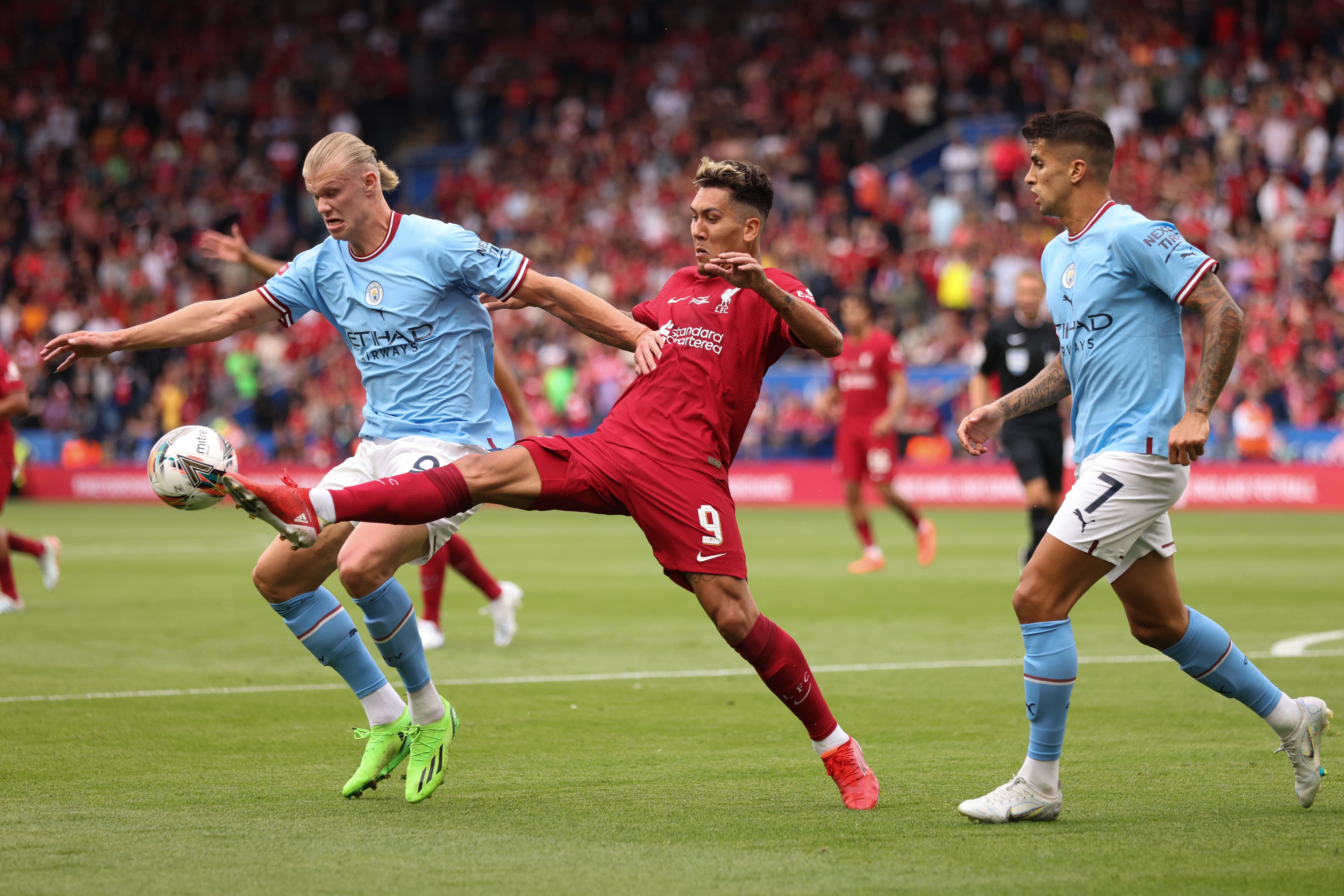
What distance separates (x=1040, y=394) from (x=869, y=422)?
1052cm

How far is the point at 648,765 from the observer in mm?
6121

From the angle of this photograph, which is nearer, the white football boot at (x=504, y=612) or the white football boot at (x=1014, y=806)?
the white football boot at (x=1014, y=806)

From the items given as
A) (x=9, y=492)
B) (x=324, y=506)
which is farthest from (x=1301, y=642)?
(x=9, y=492)

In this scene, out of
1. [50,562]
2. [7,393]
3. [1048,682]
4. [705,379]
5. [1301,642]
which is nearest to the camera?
[1048,682]

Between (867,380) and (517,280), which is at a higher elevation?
(517,280)

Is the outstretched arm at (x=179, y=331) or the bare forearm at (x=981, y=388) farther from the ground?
the outstretched arm at (x=179, y=331)

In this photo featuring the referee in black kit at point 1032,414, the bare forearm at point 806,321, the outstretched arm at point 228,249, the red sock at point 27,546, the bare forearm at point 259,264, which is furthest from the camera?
the red sock at point 27,546

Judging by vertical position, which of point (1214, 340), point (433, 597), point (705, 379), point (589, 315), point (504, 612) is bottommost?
point (504, 612)

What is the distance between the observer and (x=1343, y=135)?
84.5 feet

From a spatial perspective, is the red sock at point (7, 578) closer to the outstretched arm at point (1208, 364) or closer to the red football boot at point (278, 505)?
the red football boot at point (278, 505)

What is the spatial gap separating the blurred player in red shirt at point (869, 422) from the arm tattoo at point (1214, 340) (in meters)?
10.6

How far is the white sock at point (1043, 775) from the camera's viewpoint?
5.13 m

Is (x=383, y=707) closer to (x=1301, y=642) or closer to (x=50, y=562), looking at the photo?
(x=1301, y=642)

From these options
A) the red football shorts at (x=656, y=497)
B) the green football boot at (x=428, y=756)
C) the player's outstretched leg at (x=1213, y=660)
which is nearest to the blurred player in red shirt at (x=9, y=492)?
the green football boot at (x=428, y=756)
